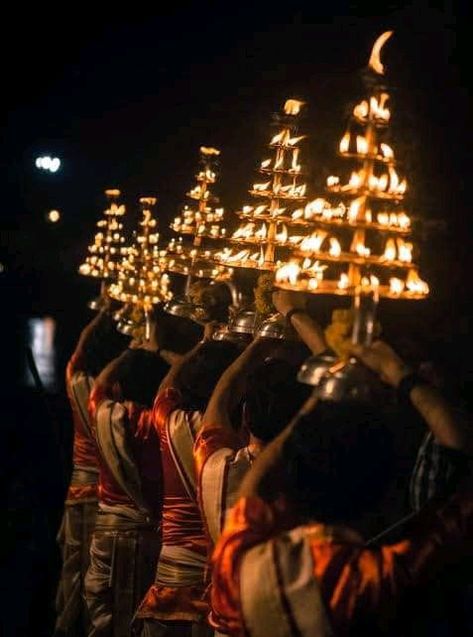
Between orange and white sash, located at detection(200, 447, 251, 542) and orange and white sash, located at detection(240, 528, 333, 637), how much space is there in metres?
1.24

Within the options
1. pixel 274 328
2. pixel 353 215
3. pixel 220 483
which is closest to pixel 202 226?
pixel 274 328

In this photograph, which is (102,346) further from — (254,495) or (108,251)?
(254,495)

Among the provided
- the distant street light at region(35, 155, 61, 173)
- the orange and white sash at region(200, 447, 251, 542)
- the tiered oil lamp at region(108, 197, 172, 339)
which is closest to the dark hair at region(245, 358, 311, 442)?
the orange and white sash at region(200, 447, 251, 542)

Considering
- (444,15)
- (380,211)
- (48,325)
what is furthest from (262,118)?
(48,325)

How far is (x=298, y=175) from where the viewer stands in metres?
5.98

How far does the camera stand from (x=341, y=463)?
363 cm

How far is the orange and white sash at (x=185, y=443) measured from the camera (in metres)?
6.14

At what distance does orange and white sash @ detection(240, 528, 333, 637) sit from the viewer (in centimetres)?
369

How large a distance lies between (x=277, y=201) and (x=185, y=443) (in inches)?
51.7

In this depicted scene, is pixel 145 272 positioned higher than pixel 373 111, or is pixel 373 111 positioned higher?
pixel 373 111

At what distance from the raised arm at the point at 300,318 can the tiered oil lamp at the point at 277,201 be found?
0.38 metres

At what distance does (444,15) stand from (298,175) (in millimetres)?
2320

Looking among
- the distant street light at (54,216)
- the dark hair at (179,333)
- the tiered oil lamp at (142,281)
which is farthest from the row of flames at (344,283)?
the distant street light at (54,216)

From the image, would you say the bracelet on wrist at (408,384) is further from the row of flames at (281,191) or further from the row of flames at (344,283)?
the row of flames at (281,191)
